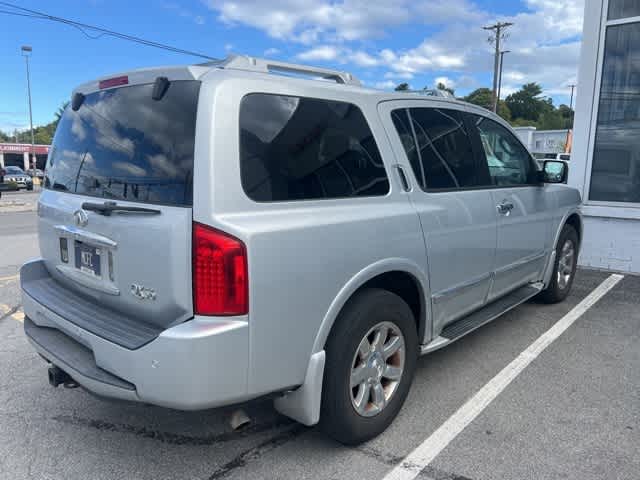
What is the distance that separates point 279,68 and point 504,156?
89.5 inches

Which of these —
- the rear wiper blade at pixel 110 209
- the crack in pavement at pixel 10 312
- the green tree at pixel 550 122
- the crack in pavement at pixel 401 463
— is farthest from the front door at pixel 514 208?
the green tree at pixel 550 122

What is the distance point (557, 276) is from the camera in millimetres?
5145

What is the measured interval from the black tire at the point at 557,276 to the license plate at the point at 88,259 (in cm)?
421

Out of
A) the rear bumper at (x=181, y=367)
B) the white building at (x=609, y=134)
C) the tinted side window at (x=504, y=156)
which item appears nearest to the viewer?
the rear bumper at (x=181, y=367)

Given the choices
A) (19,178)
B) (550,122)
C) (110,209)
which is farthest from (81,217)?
(550,122)

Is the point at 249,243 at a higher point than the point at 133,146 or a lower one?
lower

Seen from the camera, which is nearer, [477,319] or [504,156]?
[477,319]

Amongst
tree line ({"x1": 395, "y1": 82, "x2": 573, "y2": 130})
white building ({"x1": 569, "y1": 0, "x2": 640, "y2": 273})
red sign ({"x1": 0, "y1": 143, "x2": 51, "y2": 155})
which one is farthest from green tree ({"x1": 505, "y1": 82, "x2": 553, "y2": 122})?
white building ({"x1": 569, "y1": 0, "x2": 640, "y2": 273})

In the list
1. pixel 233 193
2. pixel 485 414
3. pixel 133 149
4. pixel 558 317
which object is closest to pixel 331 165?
pixel 233 193

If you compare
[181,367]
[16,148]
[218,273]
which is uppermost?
[16,148]

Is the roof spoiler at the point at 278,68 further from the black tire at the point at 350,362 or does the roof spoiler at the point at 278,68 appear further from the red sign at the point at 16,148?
the red sign at the point at 16,148

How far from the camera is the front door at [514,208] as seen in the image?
3877 millimetres

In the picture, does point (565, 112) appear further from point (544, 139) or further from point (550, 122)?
point (544, 139)

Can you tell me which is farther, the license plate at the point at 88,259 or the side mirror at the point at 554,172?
the side mirror at the point at 554,172
